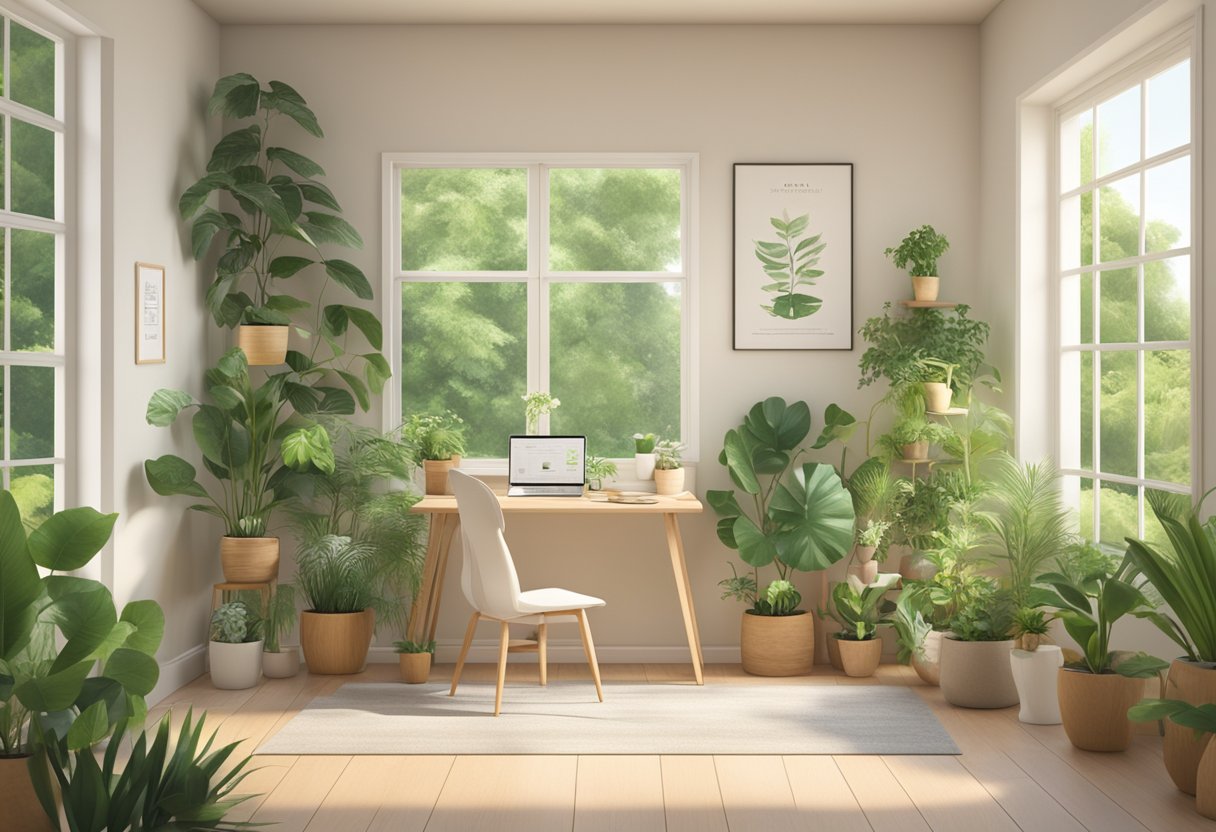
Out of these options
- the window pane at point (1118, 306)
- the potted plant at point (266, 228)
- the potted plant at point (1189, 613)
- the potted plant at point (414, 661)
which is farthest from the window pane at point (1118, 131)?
the potted plant at point (414, 661)

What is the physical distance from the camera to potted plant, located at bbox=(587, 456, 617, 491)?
5.33 m

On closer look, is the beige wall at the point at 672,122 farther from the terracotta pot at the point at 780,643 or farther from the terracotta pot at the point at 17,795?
the terracotta pot at the point at 17,795

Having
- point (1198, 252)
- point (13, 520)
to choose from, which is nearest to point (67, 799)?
point (13, 520)

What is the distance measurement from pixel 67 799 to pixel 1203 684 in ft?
10.1

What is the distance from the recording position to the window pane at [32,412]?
156 inches

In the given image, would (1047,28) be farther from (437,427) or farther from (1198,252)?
(437,427)

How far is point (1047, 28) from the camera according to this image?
468 centimetres

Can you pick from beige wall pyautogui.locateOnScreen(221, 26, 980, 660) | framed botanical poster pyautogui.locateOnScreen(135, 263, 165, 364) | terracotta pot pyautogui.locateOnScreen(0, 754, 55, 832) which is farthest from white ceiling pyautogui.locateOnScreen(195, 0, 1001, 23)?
terracotta pot pyautogui.locateOnScreen(0, 754, 55, 832)

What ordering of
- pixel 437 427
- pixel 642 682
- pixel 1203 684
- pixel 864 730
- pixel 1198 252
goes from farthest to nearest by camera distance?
1. pixel 437 427
2. pixel 642 682
3. pixel 864 730
4. pixel 1198 252
5. pixel 1203 684

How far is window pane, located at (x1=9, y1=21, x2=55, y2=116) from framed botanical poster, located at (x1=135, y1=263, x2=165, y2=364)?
2.36 feet

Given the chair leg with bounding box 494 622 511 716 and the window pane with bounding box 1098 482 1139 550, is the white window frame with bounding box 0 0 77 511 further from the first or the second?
the window pane with bounding box 1098 482 1139 550

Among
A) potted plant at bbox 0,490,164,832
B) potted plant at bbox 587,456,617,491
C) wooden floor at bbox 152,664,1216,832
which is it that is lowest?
wooden floor at bbox 152,664,1216,832

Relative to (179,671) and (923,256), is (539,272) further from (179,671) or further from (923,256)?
(179,671)

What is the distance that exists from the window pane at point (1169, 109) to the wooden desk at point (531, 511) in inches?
87.5
